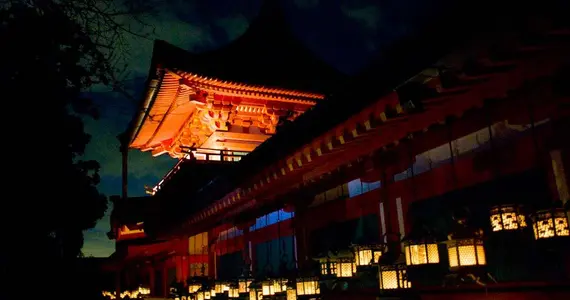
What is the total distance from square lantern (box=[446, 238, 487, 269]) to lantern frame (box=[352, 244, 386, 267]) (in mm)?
1542

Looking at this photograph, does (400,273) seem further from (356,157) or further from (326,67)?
(326,67)

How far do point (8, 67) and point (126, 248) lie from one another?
38.2 feet

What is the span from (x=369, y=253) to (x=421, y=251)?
134 centimetres

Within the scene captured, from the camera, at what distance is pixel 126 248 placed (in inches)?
651

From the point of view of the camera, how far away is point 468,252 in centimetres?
532

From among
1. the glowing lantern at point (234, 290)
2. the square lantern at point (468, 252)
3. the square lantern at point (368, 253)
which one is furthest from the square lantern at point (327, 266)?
the glowing lantern at point (234, 290)

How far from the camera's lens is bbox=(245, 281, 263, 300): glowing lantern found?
9398 mm

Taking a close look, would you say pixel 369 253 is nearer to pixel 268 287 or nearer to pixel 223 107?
pixel 268 287

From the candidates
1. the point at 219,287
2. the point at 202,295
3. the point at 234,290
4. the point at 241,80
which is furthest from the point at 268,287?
the point at 241,80

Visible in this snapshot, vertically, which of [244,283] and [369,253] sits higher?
[369,253]

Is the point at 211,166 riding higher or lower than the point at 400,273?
higher

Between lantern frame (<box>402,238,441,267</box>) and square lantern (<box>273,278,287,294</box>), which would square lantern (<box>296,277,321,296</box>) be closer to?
square lantern (<box>273,278,287,294</box>)

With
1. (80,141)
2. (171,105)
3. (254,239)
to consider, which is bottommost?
(254,239)

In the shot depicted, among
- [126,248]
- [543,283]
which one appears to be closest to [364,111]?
[543,283]
